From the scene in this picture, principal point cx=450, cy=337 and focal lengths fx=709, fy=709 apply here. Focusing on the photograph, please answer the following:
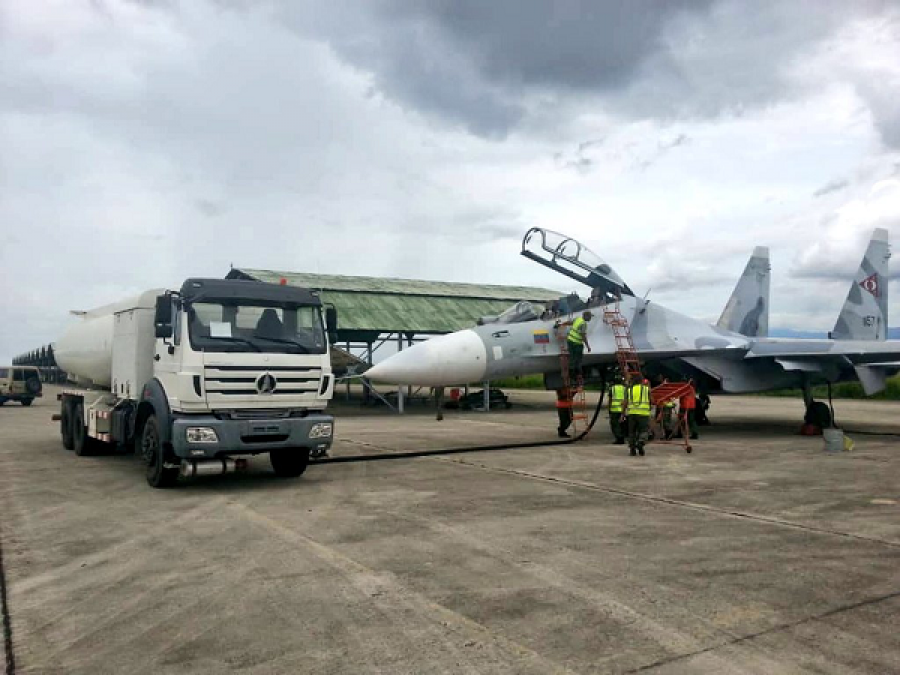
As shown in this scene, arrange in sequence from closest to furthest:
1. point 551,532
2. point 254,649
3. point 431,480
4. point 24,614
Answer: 1. point 254,649
2. point 24,614
3. point 551,532
4. point 431,480

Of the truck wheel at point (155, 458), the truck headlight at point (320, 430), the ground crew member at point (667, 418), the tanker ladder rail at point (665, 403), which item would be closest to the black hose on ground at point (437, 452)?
the tanker ladder rail at point (665, 403)

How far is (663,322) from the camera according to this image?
15.2 metres

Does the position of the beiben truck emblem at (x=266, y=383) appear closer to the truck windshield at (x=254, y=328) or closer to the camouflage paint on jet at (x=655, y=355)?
the truck windshield at (x=254, y=328)

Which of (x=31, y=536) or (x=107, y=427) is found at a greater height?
(x=107, y=427)

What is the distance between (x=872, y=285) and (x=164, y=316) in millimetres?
18627

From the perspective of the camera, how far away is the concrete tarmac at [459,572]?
3.69 metres

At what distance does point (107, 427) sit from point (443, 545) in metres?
7.01

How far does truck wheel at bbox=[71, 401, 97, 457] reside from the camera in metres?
12.2

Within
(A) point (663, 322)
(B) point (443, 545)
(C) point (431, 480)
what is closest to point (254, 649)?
(B) point (443, 545)

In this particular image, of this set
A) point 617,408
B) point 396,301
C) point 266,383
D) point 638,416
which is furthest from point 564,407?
point 396,301

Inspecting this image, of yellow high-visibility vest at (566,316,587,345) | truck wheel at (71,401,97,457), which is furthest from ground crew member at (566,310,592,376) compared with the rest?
truck wheel at (71,401,97,457)

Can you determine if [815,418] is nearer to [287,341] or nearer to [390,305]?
[287,341]

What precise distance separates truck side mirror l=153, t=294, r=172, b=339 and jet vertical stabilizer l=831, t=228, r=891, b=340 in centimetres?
1769

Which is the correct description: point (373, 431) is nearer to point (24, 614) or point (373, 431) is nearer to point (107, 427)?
point (107, 427)
